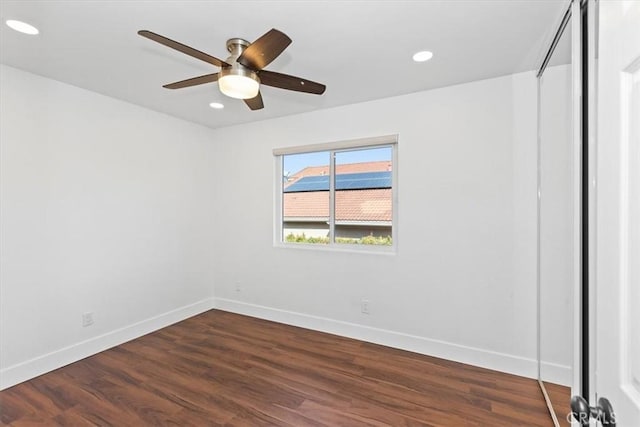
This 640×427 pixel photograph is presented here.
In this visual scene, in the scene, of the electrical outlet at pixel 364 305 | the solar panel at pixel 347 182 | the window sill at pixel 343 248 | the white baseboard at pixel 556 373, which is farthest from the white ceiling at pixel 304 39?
the electrical outlet at pixel 364 305

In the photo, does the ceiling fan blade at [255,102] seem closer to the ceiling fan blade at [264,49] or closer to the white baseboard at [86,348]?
the ceiling fan blade at [264,49]

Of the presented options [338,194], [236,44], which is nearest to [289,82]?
[236,44]


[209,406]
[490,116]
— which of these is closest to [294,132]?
[490,116]

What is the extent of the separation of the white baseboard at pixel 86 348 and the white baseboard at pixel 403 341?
67cm

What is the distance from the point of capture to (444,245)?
287 centimetres

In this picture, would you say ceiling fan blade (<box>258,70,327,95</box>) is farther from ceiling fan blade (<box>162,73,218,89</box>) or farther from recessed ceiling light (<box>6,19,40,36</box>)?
recessed ceiling light (<box>6,19,40,36</box>)

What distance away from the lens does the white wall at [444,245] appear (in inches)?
102

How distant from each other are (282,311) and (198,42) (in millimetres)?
2853

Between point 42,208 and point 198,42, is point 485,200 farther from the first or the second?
point 42,208

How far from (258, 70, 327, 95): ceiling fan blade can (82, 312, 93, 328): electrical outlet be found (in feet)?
8.83

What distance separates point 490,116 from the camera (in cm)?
267

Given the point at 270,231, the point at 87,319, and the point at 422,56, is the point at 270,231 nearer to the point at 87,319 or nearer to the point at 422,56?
the point at 87,319

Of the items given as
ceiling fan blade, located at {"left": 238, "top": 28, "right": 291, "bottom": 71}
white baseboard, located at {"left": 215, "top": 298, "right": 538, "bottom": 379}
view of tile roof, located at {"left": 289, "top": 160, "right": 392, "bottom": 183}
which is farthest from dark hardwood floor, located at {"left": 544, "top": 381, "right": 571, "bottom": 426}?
ceiling fan blade, located at {"left": 238, "top": 28, "right": 291, "bottom": 71}

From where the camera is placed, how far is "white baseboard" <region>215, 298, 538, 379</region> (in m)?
2.59
